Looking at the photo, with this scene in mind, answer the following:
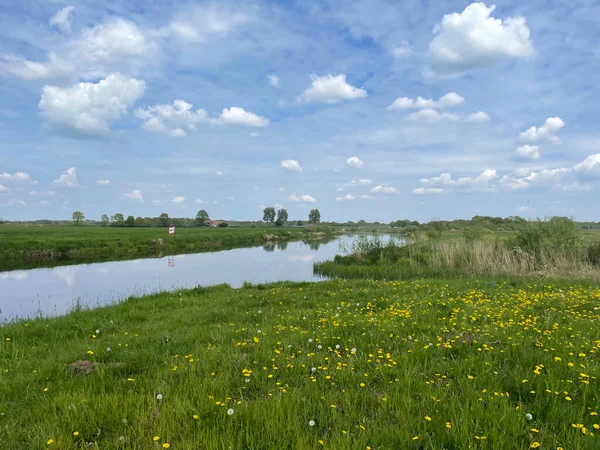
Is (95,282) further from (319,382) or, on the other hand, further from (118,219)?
(118,219)

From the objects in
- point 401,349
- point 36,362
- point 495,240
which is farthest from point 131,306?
point 495,240

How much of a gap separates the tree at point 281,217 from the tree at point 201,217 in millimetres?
34881

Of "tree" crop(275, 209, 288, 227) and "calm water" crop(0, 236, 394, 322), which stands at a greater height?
"tree" crop(275, 209, 288, 227)

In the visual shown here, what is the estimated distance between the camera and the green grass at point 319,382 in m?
2.95

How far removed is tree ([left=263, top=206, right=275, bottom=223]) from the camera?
6545 inches

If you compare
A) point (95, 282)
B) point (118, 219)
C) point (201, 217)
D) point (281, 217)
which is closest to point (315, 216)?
point (281, 217)

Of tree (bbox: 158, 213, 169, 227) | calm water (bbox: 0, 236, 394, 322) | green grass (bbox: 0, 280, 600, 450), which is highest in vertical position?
tree (bbox: 158, 213, 169, 227)

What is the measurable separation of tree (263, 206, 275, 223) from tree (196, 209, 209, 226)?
3021 centimetres

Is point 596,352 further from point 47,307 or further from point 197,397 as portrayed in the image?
point 47,307

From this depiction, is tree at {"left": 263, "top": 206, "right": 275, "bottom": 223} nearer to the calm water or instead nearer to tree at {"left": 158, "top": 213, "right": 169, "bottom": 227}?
tree at {"left": 158, "top": 213, "right": 169, "bottom": 227}

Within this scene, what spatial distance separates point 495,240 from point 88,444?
2428cm

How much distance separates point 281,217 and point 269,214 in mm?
6061

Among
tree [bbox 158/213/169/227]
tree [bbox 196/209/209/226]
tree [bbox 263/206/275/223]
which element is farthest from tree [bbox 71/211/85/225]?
tree [bbox 263/206/275/223]

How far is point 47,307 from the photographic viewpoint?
13719mm
